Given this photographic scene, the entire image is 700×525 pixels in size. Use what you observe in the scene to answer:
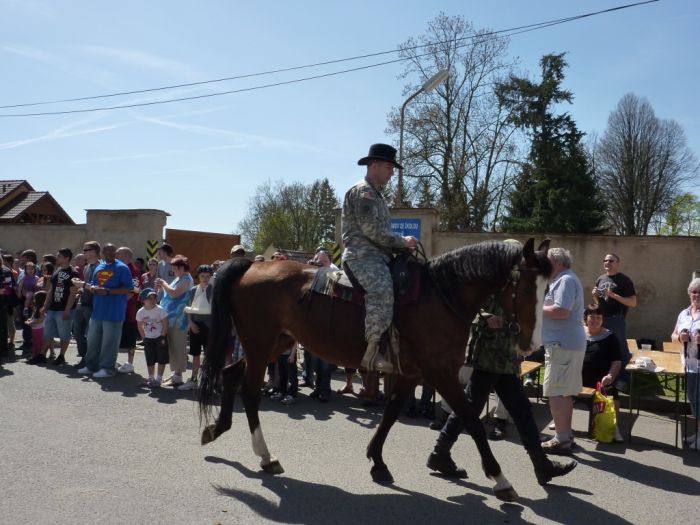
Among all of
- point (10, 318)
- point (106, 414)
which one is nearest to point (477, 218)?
point (10, 318)

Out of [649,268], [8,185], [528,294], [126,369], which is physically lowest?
[126,369]

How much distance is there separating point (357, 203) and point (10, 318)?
9.88m

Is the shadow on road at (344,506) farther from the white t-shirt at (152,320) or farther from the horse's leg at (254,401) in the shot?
the white t-shirt at (152,320)

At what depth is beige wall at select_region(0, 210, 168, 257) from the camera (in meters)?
16.8

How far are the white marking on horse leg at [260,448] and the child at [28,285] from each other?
8.68 metres

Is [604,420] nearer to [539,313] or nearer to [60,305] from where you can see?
[539,313]

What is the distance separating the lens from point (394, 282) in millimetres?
4641

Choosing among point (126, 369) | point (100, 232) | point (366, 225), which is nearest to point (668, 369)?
point (366, 225)

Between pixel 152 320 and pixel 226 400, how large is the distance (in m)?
3.76

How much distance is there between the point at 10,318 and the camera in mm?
11523

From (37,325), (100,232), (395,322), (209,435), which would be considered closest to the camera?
(395,322)

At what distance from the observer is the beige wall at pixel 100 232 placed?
1675 cm

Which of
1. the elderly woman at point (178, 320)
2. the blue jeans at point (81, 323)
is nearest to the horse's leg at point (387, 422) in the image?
the elderly woman at point (178, 320)

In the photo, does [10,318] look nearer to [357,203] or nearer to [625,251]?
[357,203]
